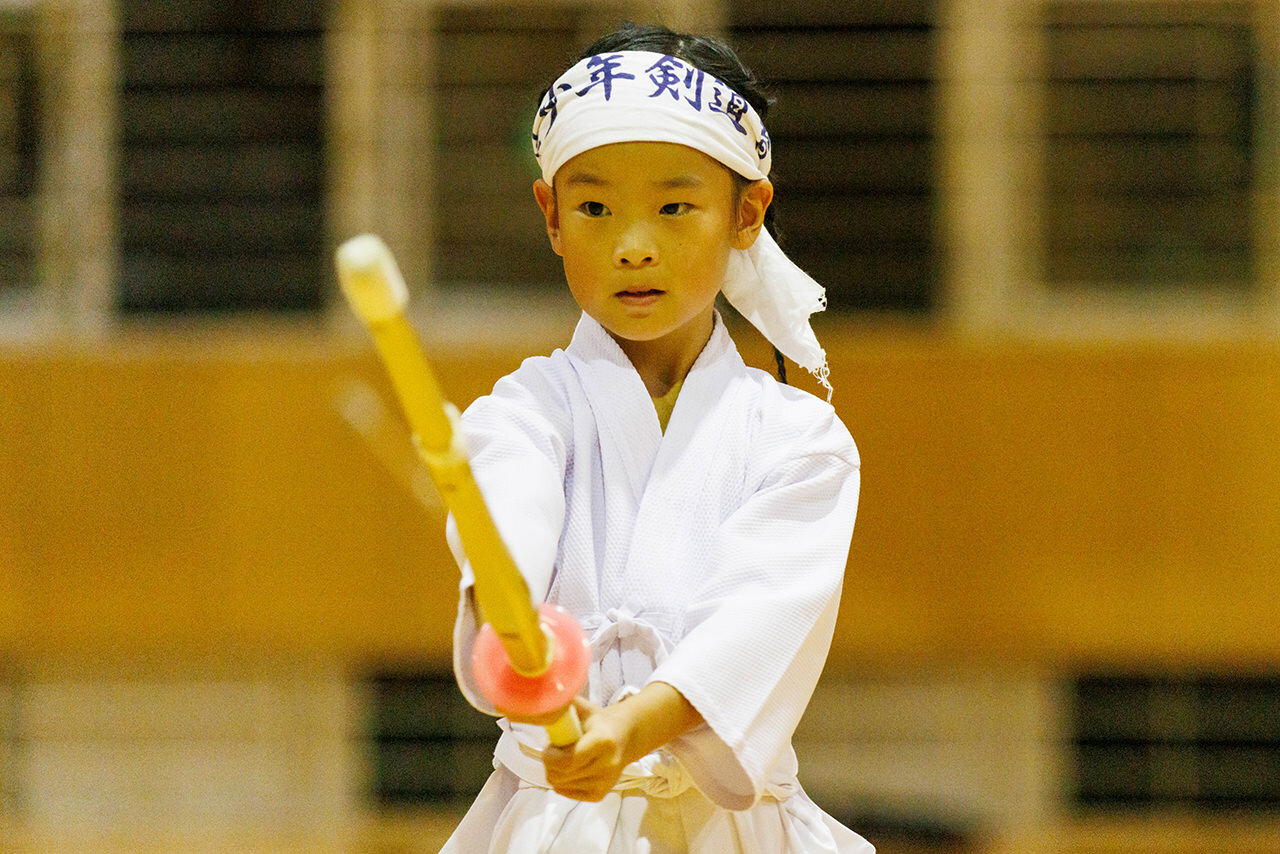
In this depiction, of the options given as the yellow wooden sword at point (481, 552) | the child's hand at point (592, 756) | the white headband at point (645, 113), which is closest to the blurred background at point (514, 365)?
the white headband at point (645, 113)

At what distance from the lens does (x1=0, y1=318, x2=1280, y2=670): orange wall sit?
18.5ft

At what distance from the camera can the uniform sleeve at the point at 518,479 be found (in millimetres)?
1434

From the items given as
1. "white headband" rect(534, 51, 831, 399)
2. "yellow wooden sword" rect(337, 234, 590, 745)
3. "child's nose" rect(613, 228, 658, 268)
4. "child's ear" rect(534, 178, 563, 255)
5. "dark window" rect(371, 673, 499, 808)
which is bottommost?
"yellow wooden sword" rect(337, 234, 590, 745)

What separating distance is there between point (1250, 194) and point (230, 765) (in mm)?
4839

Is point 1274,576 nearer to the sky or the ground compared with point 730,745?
nearer to the sky

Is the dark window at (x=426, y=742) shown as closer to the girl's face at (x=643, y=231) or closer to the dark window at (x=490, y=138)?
the dark window at (x=490, y=138)

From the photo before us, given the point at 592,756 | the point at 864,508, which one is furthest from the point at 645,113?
the point at 864,508

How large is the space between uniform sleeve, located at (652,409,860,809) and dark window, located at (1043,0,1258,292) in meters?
4.75

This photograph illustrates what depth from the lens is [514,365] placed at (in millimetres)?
5820

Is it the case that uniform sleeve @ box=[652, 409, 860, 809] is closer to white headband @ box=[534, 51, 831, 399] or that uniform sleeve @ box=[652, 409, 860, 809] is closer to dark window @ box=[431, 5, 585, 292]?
white headband @ box=[534, 51, 831, 399]

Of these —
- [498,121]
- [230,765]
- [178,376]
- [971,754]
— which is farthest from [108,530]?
[971,754]

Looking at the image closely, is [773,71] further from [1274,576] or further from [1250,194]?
[1274,576]

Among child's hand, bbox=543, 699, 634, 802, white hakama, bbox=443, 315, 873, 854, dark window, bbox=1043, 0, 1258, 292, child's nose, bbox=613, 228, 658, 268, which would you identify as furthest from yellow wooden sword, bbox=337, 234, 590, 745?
dark window, bbox=1043, 0, 1258, 292

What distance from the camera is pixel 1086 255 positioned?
6.11 metres
